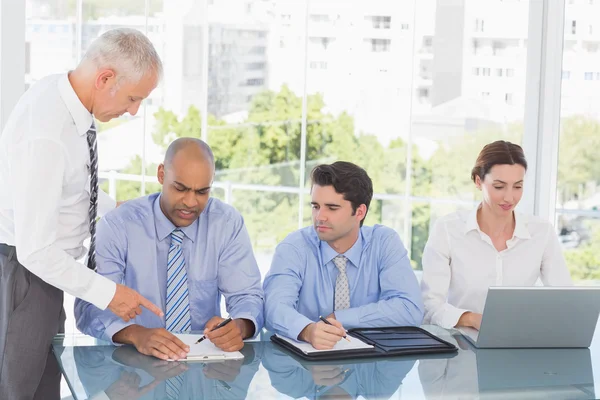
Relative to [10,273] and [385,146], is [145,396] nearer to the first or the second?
[10,273]

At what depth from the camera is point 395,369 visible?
2.19 meters

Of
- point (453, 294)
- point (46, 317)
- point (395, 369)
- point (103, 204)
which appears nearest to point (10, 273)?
point (46, 317)

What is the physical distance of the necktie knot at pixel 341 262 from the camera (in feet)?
9.31

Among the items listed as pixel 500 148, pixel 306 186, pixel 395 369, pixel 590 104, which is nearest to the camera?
pixel 395 369

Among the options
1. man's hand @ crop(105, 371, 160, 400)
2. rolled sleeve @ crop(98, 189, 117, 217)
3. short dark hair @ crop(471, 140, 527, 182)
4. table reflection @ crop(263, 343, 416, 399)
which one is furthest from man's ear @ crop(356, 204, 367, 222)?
man's hand @ crop(105, 371, 160, 400)

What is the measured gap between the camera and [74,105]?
A: 231 cm

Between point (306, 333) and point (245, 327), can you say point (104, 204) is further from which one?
point (306, 333)

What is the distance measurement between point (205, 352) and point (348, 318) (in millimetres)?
564

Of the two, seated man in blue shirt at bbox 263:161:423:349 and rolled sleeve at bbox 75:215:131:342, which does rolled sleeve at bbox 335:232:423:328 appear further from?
rolled sleeve at bbox 75:215:131:342

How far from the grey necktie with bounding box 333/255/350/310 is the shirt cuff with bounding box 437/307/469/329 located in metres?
0.32

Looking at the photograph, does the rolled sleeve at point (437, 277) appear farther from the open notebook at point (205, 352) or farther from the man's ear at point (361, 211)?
the open notebook at point (205, 352)

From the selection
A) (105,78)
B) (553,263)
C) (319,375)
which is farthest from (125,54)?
(553,263)

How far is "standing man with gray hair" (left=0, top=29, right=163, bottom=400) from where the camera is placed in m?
2.18

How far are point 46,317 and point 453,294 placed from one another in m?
1.50
